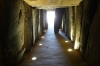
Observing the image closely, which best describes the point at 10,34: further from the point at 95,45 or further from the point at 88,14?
the point at 88,14

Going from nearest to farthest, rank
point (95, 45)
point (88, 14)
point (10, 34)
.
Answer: point (95, 45) < point (10, 34) < point (88, 14)

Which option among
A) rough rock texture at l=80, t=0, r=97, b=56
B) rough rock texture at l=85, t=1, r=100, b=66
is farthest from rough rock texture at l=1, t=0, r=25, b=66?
rough rock texture at l=80, t=0, r=97, b=56

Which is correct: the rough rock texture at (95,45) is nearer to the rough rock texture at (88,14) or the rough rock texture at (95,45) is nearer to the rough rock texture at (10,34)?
the rough rock texture at (88,14)

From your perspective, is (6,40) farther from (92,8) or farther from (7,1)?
(92,8)

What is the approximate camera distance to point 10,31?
3.80 metres

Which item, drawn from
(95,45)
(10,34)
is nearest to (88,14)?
(95,45)

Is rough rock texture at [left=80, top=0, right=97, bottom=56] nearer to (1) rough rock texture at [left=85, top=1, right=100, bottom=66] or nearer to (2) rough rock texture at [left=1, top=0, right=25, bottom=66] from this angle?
(1) rough rock texture at [left=85, top=1, right=100, bottom=66]

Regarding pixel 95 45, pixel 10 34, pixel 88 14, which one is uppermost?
pixel 88 14

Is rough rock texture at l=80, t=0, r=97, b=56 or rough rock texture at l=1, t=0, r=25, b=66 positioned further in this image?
rough rock texture at l=80, t=0, r=97, b=56

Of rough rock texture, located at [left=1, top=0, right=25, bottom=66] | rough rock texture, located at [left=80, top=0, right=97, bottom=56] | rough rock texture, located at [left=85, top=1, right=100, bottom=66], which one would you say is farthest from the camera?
rough rock texture, located at [left=80, top=0, right=97, bottom=56]

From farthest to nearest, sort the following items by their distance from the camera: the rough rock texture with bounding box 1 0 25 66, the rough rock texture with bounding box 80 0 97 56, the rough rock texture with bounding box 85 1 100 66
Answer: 1. the rough rock texture with bounding box 80 0 97 56
2. the rough rock texture with bounding box 1 0 25 66
3. the rough rock texture with bounding box 85 1 100 66

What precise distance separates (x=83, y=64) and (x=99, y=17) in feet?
5.60

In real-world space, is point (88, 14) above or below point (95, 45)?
above

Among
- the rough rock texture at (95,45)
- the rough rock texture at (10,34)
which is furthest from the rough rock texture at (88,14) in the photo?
the rough rock texture at (10,34)
